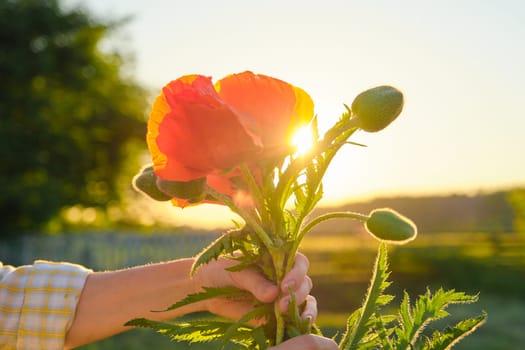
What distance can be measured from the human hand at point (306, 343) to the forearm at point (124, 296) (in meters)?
0.60

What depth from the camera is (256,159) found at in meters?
0.95

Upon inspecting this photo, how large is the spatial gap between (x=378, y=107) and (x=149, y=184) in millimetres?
355

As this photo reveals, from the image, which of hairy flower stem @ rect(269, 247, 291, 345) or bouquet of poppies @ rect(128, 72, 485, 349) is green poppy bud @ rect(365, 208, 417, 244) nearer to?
bouquet of poppies @ rect(128, 72, 485, 349)

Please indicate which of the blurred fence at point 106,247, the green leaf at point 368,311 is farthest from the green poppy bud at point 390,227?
the blurred fence at point 106,247

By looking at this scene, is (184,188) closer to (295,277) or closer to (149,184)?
(149,184)

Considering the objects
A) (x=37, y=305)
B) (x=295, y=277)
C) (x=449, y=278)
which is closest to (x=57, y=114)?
(x=449, y=278)

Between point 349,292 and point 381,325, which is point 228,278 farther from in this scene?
point 349,292

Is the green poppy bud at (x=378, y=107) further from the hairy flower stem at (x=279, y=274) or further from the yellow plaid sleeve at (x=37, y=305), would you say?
the yellow plaid sleeve at (x=37, y=305)

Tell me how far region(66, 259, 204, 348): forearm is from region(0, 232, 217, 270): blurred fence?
42.5 ft

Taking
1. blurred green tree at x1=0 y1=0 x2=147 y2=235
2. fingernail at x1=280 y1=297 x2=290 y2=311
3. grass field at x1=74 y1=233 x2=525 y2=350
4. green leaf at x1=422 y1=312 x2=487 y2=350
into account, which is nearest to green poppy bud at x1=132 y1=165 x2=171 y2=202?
fingernail at x1=280 y1=297 x2=290 y2=311

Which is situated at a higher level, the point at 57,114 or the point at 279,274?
the point at 57,114

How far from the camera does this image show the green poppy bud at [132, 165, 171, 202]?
3.43ft

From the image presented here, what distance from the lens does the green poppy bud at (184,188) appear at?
97cm

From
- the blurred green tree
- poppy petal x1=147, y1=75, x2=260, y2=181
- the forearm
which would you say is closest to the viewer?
poppy petal x1=147, y1=75, x2=260, y2=181
